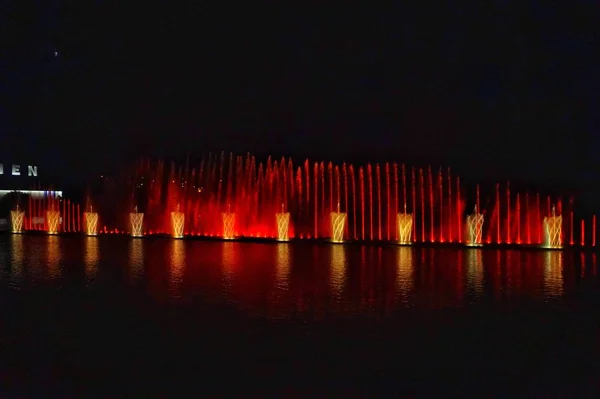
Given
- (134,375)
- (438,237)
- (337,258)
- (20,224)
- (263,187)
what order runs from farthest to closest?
(20,224) < (263,187) < (438,237) < (337,258) < (134,375)

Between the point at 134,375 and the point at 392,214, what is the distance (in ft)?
64.4

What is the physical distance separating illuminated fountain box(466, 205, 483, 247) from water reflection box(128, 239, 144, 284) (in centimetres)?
1104

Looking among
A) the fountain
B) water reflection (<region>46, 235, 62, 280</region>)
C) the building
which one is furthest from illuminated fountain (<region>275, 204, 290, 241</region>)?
the building

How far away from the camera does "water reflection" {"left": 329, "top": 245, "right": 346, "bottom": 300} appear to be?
392 inches

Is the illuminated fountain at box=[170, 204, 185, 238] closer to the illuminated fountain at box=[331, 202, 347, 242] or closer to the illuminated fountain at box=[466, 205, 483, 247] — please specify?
the illuminated fountain at box=[331, 202, 347, 242]

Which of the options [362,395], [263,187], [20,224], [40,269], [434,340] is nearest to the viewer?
[362,395]

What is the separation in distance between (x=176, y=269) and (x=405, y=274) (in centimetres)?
476

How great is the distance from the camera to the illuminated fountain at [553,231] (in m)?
20.4

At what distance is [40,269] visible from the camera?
41.2ft

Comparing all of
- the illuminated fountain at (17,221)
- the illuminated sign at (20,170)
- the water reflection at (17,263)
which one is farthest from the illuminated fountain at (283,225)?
the illuminated sign at (20,170)

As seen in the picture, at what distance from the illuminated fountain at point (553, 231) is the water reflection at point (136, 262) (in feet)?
43.7

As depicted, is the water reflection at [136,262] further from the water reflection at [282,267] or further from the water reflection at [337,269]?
the water reflection at [337,269]

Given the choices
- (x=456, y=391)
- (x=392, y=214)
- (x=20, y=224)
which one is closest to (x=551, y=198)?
(x=392, y=214)

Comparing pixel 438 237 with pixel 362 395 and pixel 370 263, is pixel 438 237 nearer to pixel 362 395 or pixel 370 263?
pixel 370 263
